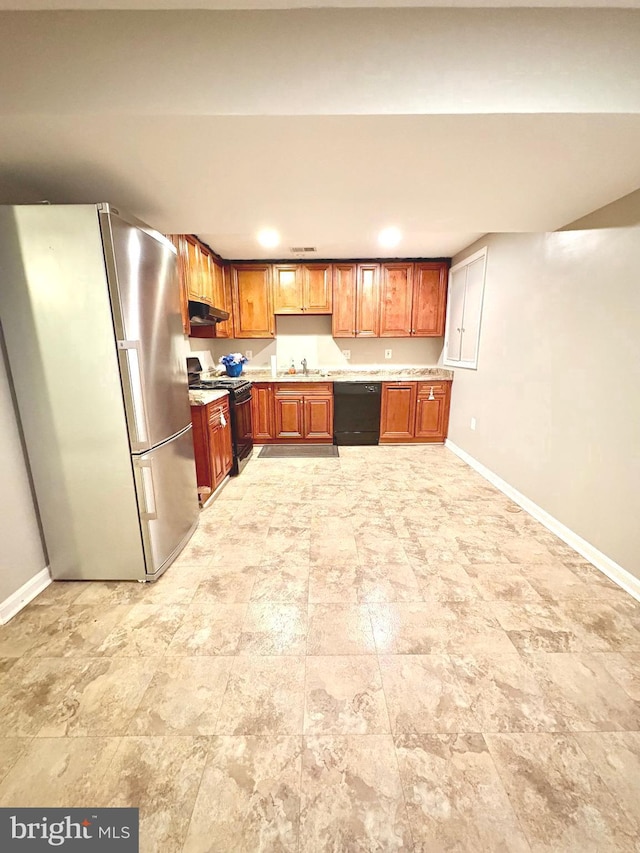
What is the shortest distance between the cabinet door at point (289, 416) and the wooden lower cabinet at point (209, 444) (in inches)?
49.4

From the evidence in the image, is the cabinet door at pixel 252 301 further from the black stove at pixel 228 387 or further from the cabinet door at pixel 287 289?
the black stove at pixel 228 387

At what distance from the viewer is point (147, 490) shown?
1.72 meters

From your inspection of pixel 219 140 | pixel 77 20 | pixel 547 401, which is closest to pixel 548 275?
pixel 547 401

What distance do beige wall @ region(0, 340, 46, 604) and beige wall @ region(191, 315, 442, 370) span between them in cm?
307

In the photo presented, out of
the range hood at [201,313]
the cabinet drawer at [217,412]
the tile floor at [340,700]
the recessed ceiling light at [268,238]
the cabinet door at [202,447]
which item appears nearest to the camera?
the tile floor at [340,700]

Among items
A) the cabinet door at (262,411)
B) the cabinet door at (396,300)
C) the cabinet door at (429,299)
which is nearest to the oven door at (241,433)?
the cabinet door at (262,411)

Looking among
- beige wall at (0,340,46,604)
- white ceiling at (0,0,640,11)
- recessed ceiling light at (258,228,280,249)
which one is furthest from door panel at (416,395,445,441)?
beige wall at (0,340,46,604)

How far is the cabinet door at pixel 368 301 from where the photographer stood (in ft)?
13.7

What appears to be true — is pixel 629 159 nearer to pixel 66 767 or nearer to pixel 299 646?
pixel 299 646

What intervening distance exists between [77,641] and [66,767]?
560mm

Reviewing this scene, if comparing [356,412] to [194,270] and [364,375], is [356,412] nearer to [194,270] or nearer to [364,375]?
[364,375]

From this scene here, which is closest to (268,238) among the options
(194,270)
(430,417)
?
(194,270)

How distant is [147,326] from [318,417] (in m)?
2.79

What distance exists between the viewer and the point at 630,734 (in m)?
1.08
